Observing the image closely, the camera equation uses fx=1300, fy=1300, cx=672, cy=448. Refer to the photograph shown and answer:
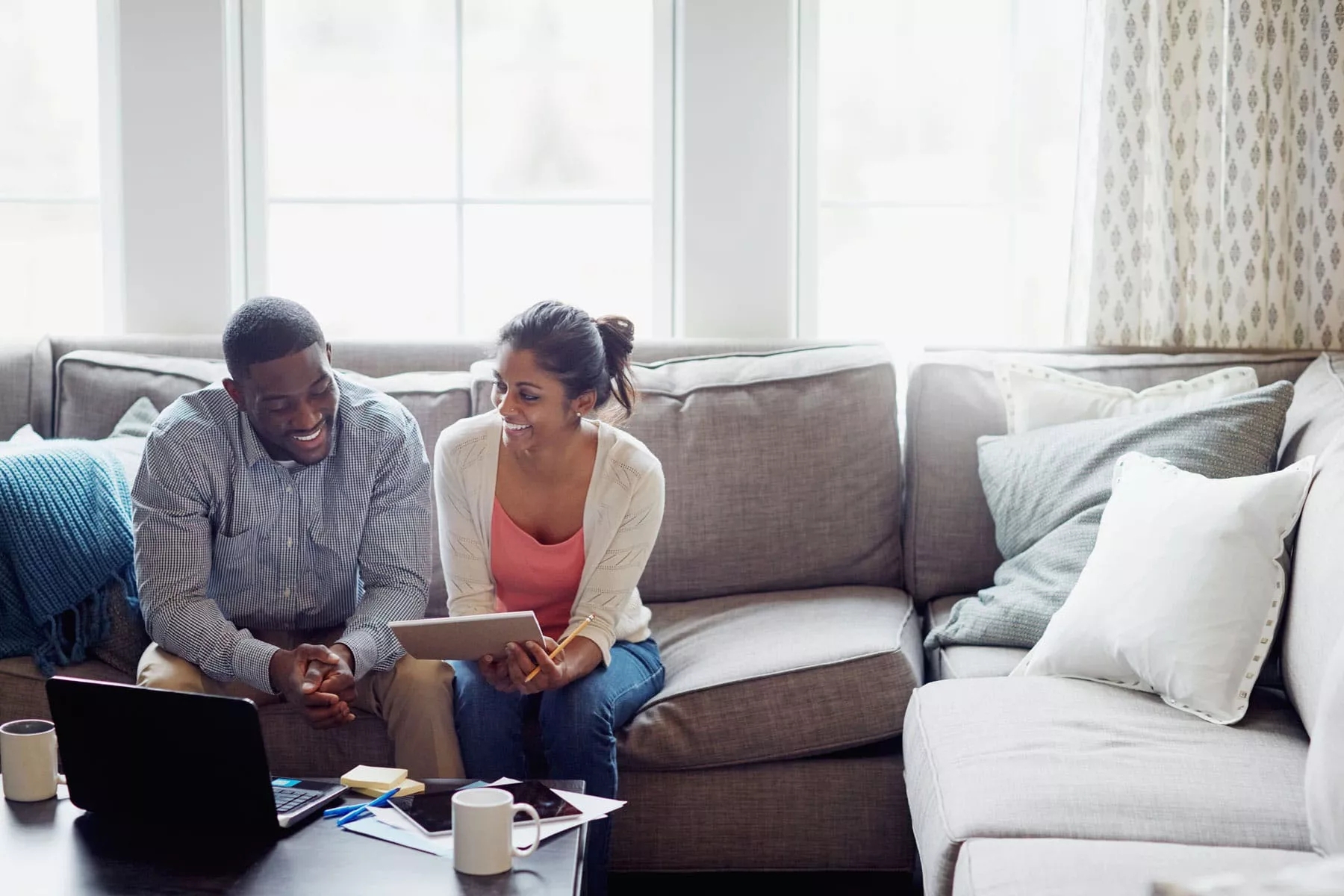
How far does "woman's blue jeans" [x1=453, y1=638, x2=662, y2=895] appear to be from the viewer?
1.95 metres

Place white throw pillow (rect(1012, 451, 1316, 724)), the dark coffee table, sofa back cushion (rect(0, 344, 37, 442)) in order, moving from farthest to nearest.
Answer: sofa back cushion (rect(0, 344, 37, 442))
white throw pillow (rect(1012, 451, 1316, 724))
the dark coffee table

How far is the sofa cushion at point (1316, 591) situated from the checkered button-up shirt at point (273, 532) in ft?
4.40

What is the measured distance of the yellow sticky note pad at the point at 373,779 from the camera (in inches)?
63.9

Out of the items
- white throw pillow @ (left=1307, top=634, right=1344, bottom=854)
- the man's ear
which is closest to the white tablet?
the man's ear

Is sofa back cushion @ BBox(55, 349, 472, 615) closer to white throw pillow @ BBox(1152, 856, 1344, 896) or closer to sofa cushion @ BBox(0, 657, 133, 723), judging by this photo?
sofa cushion @ BBox(0, 657, 133, 723)

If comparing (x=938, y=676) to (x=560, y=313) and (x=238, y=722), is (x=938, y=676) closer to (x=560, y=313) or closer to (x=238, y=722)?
(x=560, y=313)

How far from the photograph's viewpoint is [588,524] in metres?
2.16

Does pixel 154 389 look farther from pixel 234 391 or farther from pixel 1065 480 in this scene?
pixel 1065 480

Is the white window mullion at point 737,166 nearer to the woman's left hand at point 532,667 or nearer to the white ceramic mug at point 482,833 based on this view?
the woman's left hand at point 532,667

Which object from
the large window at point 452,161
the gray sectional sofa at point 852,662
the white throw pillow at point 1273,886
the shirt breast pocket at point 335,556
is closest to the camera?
the white throw pillow at point 1273,886

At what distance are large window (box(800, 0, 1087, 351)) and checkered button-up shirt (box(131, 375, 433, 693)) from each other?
132cm

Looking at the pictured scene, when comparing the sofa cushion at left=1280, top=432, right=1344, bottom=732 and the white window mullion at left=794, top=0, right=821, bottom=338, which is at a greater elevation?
the white window mullion at left=794, top=0, right=821, bottom=338

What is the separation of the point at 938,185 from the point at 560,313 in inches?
52.6

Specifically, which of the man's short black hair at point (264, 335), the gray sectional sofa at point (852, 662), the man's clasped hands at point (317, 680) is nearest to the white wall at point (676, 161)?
the gray sectional sofa at point (852, 662)
